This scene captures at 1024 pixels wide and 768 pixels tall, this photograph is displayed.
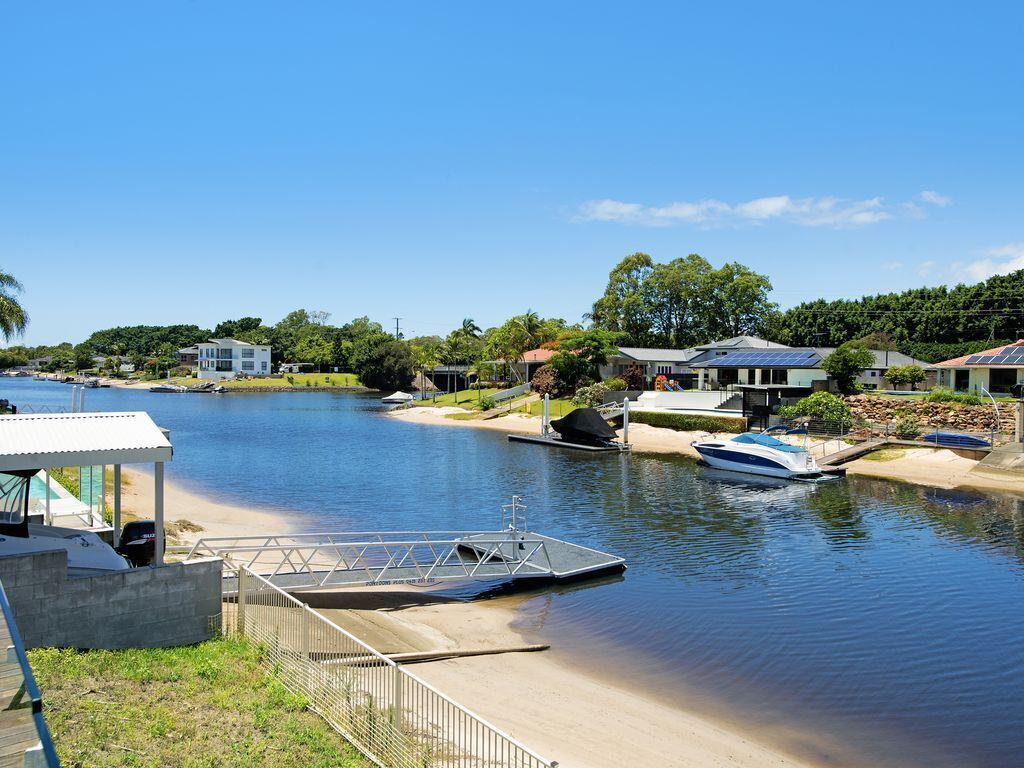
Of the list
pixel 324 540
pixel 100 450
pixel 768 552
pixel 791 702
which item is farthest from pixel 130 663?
pixel 768 552

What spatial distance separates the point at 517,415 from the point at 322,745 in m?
68.3

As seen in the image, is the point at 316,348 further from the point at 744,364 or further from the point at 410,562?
the point at 410,562

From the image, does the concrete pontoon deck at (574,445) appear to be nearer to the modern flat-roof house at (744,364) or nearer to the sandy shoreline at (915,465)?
the sandy shoreline at (915,465)

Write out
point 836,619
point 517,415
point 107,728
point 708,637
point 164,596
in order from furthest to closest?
1. point 517,415
2. point 836,619
3. point 708,637
4. point 164,596
5. point 107,728

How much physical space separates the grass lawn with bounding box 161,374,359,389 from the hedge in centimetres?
9771

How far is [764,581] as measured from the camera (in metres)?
23.5

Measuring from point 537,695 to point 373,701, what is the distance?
15.3 ft

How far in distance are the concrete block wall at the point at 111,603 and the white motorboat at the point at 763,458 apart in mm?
36799

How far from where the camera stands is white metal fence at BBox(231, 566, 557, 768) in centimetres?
978

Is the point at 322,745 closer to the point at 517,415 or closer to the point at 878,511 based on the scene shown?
the point at 878,511

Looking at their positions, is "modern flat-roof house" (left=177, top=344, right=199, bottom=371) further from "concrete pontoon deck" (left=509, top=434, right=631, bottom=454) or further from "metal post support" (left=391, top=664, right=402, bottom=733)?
Answer: "metal post support" (left=391, top=664, right=402, bottom=733)

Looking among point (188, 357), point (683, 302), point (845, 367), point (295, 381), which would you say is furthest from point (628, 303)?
point (188, 357)

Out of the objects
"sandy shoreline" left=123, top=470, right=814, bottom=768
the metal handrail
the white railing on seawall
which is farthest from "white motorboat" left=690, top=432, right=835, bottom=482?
the metal handrail

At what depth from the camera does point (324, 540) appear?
89.8 ft
